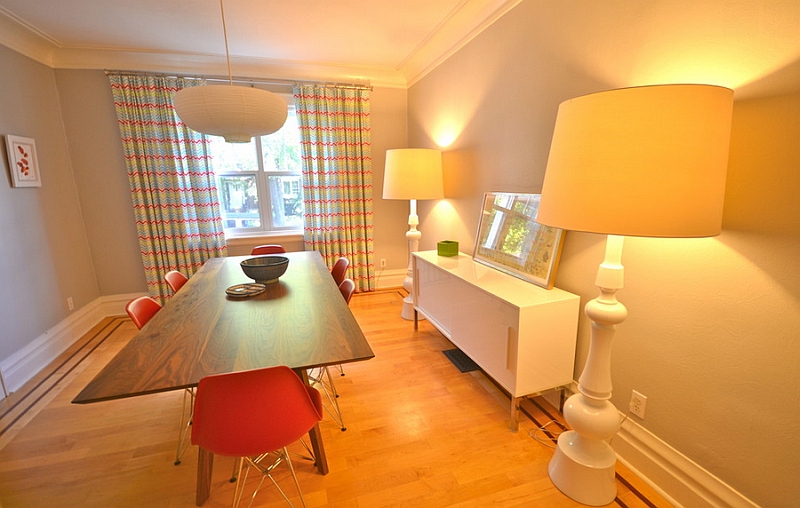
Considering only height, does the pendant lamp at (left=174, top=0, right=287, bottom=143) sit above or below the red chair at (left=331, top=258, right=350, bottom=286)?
above

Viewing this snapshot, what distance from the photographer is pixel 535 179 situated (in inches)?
83.7

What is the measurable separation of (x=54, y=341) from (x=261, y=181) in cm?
229

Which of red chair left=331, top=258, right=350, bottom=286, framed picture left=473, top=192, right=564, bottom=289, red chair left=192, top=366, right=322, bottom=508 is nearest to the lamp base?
framed picture left=473, top=192, right=564, bottom=289

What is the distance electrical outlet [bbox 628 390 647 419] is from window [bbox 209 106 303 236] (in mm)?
3570

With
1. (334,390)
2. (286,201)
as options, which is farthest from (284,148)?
(334,390)

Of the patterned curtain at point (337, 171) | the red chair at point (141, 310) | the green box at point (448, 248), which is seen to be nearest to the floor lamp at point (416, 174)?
the green box at point (448, 248)

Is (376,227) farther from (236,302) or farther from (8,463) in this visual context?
(8,463)

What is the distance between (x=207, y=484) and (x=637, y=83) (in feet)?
8.56

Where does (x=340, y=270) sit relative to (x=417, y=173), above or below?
below

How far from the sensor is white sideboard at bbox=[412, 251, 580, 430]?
1.78 meters

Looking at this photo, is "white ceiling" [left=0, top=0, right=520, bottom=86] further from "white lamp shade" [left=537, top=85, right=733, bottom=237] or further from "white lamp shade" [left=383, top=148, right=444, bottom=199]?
"white lamp shade" [left=537, top=85, right=733, bottom=237]

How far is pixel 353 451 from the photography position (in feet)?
5.80

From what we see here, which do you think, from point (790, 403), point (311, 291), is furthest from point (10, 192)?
point (790, 403)

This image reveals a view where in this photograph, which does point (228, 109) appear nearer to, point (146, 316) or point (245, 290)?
point (245, 290)
